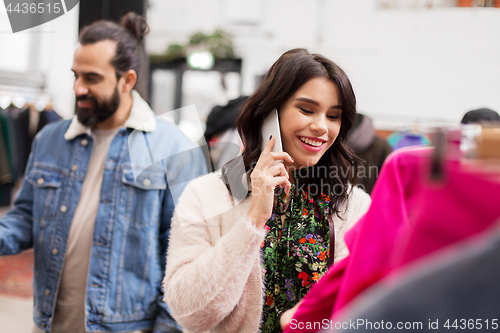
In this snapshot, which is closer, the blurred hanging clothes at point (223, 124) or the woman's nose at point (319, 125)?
the woman's nose at point (319, 125)

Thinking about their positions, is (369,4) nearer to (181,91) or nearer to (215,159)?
(181,91)

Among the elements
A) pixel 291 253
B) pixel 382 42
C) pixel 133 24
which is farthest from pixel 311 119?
pixel 382 42

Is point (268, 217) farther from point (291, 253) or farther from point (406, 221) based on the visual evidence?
point (406, 221)

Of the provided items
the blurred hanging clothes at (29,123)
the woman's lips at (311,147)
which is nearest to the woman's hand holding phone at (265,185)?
the woman's lips at (311,147)

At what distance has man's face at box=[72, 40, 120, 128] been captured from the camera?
61.9 inches

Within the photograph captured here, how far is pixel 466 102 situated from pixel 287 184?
15.5 feet

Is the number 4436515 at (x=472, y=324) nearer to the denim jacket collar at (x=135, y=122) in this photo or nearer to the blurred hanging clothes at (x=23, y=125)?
the denim jacket collar at (x=135, y=122)

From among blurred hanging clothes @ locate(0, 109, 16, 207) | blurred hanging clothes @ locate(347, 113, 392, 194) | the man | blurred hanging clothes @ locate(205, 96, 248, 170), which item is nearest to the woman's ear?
the man

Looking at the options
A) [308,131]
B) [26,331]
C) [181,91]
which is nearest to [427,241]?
[308,131]

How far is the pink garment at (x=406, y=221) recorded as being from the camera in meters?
0.46

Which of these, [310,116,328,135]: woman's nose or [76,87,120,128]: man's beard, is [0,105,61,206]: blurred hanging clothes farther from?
[310,116,328,135]: woman's nose

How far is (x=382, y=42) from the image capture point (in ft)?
18.5

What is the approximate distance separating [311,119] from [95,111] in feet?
3.02

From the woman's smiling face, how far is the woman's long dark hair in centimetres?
2
